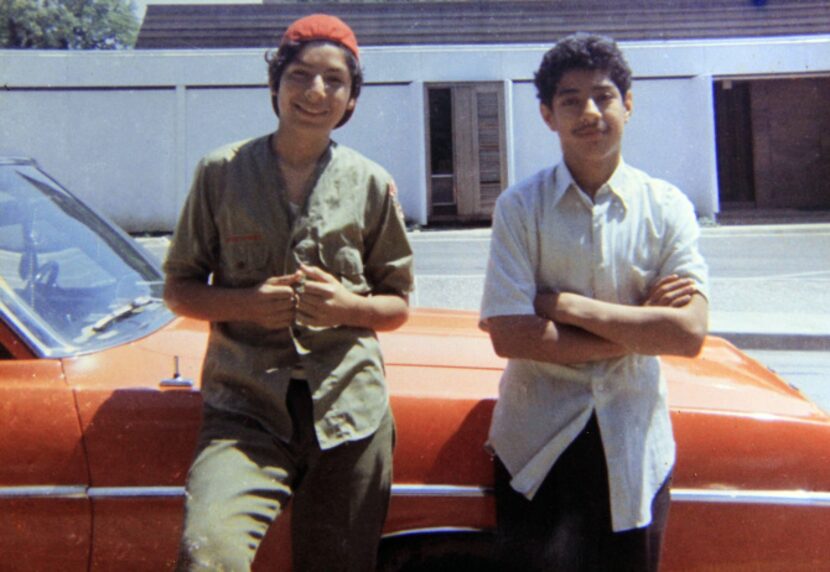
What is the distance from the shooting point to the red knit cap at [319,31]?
2146 mm

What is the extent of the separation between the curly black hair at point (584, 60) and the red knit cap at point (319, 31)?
47 centimetres

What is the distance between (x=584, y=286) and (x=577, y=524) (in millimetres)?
532

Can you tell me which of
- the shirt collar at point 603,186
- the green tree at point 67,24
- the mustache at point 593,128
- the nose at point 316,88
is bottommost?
the shirt collar at point 603,186

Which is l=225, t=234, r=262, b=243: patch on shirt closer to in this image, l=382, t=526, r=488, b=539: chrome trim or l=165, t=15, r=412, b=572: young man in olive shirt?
l=165, t=15, r=412, b=572: young man in olive shirt

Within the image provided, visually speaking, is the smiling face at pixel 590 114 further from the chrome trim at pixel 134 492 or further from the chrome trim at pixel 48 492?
the chrome trim at pixel 48 492

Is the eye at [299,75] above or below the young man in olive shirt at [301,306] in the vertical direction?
above

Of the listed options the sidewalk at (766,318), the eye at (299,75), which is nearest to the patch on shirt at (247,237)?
the eye at (299,75)

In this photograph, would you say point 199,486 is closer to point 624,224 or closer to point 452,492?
point 452,492

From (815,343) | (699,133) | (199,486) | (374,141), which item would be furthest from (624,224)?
(699,133)

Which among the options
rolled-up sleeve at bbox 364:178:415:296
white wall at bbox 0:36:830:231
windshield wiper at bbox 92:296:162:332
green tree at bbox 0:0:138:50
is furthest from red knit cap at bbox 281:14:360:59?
green tree at bbox 0:0:138:50

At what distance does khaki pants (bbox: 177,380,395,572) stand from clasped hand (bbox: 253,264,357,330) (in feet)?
0.52

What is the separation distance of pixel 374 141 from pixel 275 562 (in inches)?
611

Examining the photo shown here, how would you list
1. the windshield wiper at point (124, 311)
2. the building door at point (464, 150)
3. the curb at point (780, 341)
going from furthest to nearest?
1. the building door at point (464, 150)
2. the curb at point (780, 341)
3. the windshield wiper at point (124, 311)

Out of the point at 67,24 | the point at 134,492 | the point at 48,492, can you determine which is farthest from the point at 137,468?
the point at 67,24
